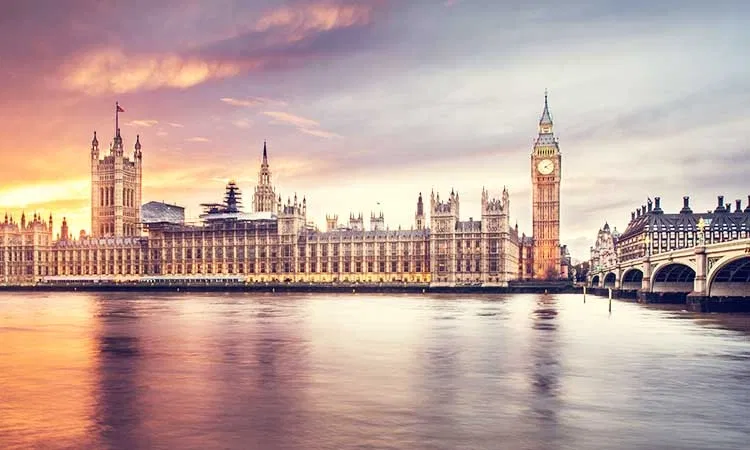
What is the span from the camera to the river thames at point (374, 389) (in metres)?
17.1

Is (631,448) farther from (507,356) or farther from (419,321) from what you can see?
(419,321)

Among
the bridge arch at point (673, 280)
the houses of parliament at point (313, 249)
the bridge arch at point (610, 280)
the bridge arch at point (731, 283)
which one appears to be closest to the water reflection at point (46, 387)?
the bridge arch at point (731, 283)

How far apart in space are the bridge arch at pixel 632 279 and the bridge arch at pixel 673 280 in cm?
1601

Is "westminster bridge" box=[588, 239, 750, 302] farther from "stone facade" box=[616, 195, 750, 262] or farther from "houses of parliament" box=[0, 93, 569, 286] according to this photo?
"stone facade" box=[616, 195, 750, 262]

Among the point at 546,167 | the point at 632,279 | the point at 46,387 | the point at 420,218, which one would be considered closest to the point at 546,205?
the point at 546,167

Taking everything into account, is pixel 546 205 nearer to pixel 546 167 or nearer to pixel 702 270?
pixel 546 167

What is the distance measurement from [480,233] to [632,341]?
375 ft

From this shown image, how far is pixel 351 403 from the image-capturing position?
68.4 ft

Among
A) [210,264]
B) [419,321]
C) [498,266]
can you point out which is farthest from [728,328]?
[210,264]

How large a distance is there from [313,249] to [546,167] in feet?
211

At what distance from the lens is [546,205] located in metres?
180

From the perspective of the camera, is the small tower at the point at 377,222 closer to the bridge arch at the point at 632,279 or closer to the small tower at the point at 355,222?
the small tower at the point at 355,222

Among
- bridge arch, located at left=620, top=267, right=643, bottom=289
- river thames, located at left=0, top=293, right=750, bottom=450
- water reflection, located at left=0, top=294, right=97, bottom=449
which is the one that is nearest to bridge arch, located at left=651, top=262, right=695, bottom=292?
bridge arch, located at left=620, top=267, right=643, bottom=289

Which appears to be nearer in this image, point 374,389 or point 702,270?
point 374,389
